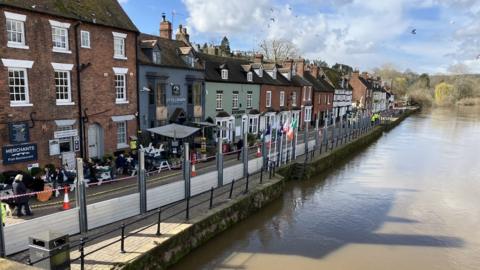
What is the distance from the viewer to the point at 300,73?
4244 centimetres

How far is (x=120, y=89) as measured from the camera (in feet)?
61.1

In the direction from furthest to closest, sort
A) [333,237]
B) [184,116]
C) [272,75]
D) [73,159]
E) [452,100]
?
[452,100]
[272,75]
[184,116]
[73,159]
[333,237]

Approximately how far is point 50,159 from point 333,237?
11.9 metres

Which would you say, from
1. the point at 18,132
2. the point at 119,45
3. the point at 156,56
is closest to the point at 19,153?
the point at 18,132

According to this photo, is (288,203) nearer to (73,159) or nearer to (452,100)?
(73,159)

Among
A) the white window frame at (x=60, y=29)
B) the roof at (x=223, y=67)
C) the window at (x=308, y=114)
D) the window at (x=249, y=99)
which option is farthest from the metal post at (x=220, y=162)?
the window at (x=308, y=114)

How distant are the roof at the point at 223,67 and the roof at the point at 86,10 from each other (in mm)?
7563

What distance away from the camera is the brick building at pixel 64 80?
13.8 m

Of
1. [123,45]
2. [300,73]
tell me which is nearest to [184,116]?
[123,45]

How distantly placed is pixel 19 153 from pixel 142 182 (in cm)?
606

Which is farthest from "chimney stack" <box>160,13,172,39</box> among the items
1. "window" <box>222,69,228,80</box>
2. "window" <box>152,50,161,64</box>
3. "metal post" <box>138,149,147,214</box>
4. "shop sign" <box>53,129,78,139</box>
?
"metal post" <box>138,149,147,214</box>

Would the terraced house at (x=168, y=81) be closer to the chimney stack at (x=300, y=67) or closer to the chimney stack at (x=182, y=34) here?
the chimney stack at (x=182, y=34)

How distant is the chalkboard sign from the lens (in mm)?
13852

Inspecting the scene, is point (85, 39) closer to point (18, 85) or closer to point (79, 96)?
point (79, 96)
